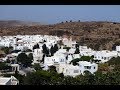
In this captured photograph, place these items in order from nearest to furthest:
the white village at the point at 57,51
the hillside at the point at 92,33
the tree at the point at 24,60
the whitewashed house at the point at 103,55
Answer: the tree at the point at 24,60
the white village at the point at 57,51
the whitewashed house at the point at 103,55
the hillside at the point at 92,33

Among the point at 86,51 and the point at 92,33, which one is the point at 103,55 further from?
the point at 92,33

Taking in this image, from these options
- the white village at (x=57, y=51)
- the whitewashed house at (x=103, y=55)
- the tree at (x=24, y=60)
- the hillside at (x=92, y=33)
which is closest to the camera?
the tree at (x=24, y=60)

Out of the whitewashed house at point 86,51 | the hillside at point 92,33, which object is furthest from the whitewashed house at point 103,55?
the hillside at point 92,33

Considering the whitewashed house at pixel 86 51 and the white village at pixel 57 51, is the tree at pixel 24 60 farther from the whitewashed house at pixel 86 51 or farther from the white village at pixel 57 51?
the whitewashed house at pixel 86 51

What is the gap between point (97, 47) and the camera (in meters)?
11.4

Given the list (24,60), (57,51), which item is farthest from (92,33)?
(24,60)

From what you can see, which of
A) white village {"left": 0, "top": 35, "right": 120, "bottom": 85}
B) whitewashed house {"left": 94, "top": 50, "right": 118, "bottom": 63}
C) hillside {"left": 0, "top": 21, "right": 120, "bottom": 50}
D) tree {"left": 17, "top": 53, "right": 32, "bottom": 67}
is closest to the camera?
tree {"left": 17, "top": 53, "right": 32, "bottom": 67}

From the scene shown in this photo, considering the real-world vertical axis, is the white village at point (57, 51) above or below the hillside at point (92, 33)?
below

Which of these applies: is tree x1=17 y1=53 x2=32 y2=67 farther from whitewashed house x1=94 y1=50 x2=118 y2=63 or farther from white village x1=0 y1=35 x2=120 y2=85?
whitewashed house x1=94 y1=50 x2=118 y2=63

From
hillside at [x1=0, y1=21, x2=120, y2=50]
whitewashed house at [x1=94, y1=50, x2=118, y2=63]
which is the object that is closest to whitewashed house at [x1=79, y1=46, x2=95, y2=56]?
whitewashed house at [x1=94, y1=50, x2=118, y2=63]

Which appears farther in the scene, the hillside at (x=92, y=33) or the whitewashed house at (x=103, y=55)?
the hillside at (x=92, y=33)

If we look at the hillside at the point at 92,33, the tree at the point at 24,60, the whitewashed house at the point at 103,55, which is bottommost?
the whitewashed house at the point at 103,55
